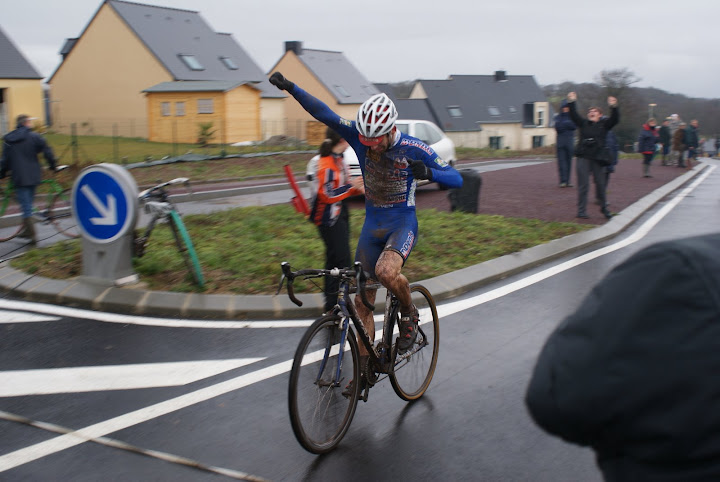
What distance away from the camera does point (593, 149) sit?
12.6 m

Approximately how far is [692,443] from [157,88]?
42698 millimetres

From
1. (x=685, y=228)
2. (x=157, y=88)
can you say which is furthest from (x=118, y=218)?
(x=157, y=88)

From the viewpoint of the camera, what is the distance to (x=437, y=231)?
10883 millimetres

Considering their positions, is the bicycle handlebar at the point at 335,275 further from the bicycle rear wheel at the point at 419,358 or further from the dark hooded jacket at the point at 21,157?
the dark hooded jacket at the point at 21,157

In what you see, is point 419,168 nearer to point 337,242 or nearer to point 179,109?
point 337,242

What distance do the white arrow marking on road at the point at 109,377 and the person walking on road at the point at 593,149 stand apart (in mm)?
8871

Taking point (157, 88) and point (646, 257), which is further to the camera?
point (157, 88)

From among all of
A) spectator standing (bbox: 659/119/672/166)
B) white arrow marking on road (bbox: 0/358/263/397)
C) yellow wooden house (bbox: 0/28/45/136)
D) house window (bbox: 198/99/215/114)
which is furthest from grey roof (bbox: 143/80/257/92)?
white arrow marking on road (bbox: 0/358/263/397)

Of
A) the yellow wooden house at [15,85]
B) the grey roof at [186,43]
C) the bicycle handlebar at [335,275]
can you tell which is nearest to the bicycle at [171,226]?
the bicycle handlebar at [335,275]

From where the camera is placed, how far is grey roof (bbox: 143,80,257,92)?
39.8m

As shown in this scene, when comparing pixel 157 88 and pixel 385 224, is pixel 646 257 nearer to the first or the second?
pixel 385 224

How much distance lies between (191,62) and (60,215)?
1417 inches

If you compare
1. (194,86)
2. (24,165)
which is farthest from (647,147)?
(194,86)

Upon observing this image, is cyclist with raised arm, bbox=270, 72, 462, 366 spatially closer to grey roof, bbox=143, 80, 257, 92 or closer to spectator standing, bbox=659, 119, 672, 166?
spectator standing, bbox=659, 119, 672, 166
